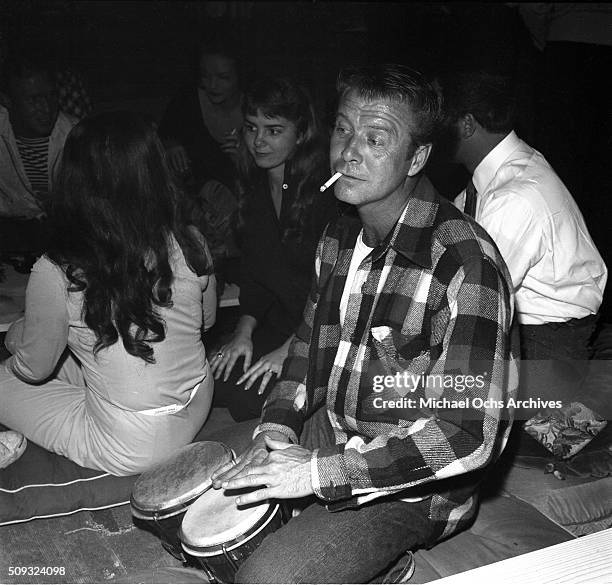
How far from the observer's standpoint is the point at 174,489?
3.92ft

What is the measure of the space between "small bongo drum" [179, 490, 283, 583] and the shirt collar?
3.25ft

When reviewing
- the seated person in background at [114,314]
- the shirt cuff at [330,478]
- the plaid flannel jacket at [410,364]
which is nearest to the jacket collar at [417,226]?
the plaid flannel jacket at [410,364]

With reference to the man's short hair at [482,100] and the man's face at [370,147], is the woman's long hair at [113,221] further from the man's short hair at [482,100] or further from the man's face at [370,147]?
the man's short hair at [482,100]

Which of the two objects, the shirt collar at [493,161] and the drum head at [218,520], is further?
the shirt collar at [493,161]

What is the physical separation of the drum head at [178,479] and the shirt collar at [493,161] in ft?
3.06

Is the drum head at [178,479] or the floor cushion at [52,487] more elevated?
the drum head at [178,479]

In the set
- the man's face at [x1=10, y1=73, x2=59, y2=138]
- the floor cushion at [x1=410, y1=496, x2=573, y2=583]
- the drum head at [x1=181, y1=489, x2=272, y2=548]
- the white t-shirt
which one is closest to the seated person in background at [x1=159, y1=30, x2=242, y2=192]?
the man's face at [x1=10, y1=73, x2=59, y2=138]

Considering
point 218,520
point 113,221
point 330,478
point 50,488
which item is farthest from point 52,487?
point 330,478

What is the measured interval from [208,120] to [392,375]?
A: 90 cm

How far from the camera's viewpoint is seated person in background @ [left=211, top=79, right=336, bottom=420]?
172 centimetres

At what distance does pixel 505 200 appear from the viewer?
1549mm

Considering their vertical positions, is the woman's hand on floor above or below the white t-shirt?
below

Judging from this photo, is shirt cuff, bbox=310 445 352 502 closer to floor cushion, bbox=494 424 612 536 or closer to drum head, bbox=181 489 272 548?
drum head, bbox=181 489 272 548

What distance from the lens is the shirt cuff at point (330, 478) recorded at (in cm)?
101
